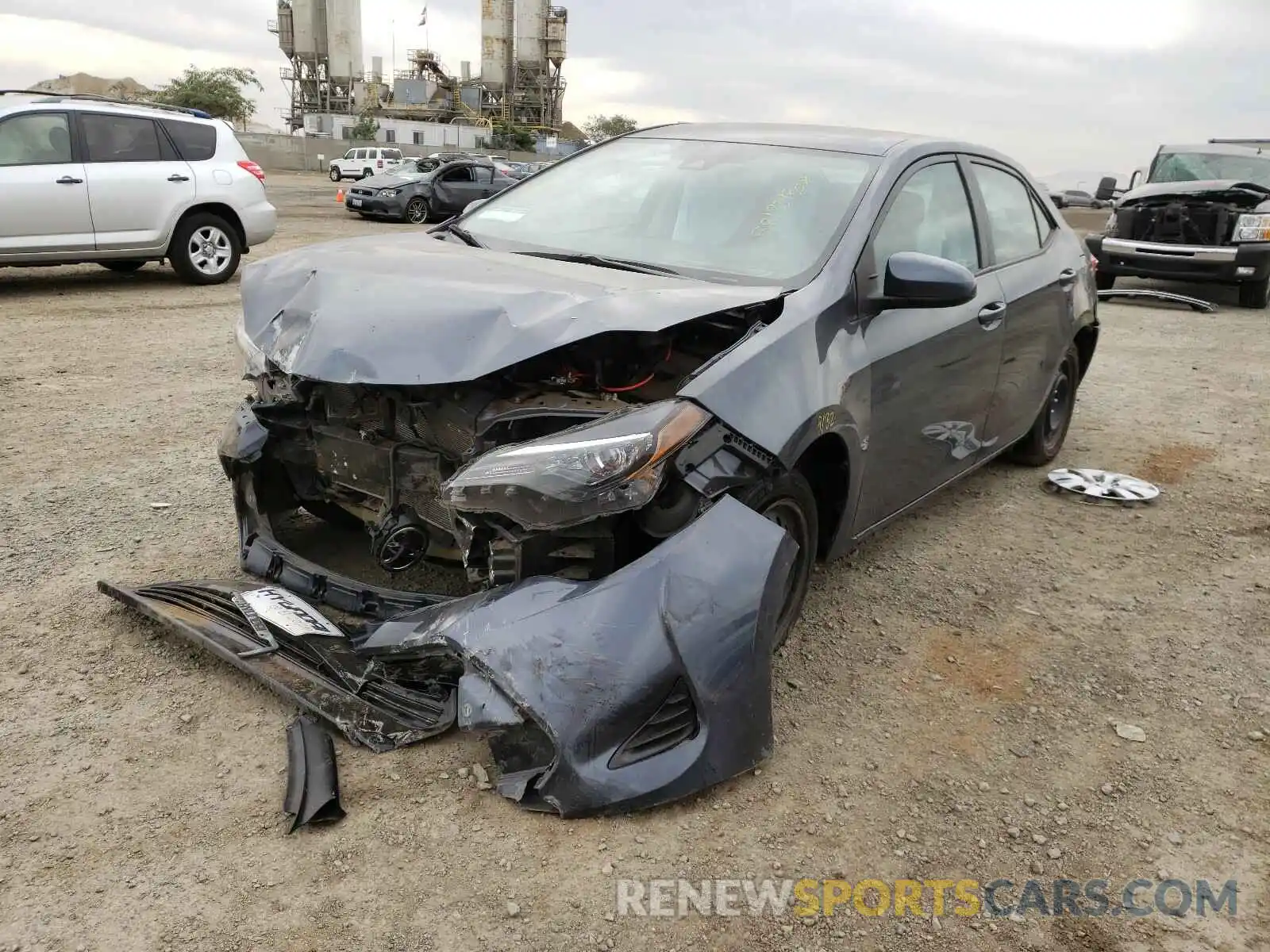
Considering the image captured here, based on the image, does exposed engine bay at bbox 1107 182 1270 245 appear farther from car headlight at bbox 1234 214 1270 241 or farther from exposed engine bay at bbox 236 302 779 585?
exposed engine bay at bbox 236 302 779 585

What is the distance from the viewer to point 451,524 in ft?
8.89

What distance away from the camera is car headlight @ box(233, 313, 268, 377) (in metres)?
3.09

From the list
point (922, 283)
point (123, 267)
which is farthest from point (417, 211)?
point (922, 283)

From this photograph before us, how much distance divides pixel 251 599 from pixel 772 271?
1.91 meters

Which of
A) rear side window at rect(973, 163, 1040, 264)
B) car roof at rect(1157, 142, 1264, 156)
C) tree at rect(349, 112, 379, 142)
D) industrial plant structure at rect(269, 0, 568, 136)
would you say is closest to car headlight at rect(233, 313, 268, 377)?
rear side window at rect(973, 163, 1040, 264)

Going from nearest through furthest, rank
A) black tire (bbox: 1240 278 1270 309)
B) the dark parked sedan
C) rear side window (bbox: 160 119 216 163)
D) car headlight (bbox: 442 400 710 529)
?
car headlight (bbox: 442 400 710 529), rear side window (bbox: 160 119 216 163), black tire (bbox: 1240 278 1270 309), the dark parked sedan

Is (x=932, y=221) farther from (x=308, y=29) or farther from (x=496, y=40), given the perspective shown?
(x=496, y=40)

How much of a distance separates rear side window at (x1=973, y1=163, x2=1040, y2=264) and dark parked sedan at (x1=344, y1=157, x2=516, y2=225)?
17487mm

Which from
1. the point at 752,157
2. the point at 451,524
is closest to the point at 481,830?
the point at 451,524

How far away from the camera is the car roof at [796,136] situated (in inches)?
145

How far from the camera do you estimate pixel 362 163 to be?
39.2 meters

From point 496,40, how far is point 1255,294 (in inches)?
3425

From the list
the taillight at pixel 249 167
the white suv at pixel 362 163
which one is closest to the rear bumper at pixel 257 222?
the taillight at pixel 249 167

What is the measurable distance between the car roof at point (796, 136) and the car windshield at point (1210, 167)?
403 inches
